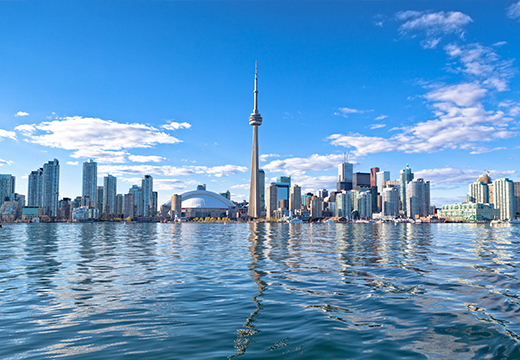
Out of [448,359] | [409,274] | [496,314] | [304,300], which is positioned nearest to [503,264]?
[409,274]

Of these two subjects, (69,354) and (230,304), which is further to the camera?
(230,304)

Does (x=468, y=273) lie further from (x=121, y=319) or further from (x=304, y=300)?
(x=121, y=319)

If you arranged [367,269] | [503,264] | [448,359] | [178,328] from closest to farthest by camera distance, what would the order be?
[448,359] < [178,328] < [367,269] < [503,264]

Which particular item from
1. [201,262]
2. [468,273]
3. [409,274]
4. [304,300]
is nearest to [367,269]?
[409,274]

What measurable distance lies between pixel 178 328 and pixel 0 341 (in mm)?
5403

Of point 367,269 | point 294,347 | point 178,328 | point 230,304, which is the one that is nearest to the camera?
point 294,347

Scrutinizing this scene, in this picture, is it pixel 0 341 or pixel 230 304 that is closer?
pixel 0 341

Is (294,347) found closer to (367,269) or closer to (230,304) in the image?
(230,304)

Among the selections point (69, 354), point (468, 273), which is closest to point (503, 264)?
point (468, 273)

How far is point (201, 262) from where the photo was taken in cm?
3162

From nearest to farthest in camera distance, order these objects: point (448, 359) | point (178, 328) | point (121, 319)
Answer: point (448, 359)
point (178, 328)
point (121, 319)

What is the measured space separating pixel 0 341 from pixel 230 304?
8.28m

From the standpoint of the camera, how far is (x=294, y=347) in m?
10.5

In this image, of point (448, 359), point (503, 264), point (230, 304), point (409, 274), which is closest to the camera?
point (448, 359)
